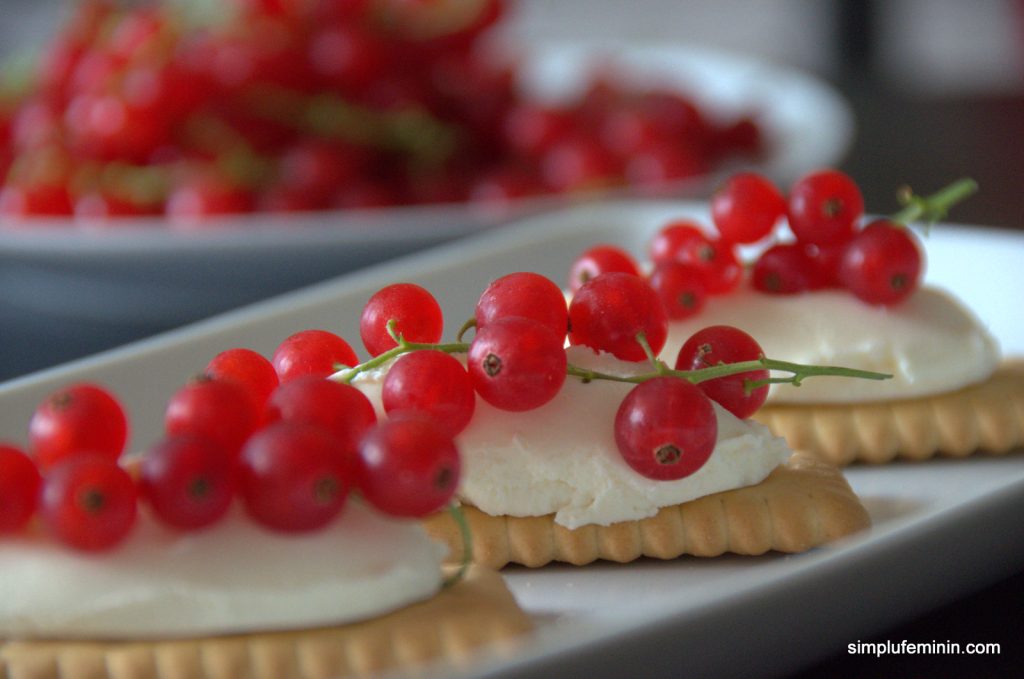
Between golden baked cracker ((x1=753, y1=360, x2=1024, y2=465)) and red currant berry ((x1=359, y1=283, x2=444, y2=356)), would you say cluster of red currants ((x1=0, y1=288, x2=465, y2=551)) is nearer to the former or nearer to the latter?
red currant berry ((x1=359, y1=283, x2=444, y2=356))

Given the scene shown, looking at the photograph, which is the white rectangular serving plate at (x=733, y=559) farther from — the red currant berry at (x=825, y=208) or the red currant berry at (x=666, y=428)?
the red currant berry at (x=825, y=208)

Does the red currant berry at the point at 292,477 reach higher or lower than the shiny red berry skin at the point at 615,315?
lower

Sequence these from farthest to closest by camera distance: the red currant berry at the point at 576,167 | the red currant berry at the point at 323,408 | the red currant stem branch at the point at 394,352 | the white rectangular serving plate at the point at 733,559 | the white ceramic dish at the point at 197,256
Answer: the red currant berry at the point at 576,167
the white ceramic dish at the point at 197,256
the red currant stem branch at the point at 394,352
the red currant berry at the point at 323,408
the white rectangular serving plate at the point at 733,559

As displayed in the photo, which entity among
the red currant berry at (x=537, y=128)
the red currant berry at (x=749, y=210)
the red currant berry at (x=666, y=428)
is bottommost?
the red currant berry at (x=666, y=428)

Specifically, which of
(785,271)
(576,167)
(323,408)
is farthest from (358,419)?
(576,167)

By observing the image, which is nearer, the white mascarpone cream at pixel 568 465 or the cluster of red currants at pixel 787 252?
the white mascarpone cream at pixel 568 465

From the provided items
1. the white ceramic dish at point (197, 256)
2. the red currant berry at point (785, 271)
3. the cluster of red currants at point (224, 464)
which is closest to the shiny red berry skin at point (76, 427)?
the cluster of red currants at point (224, 464)

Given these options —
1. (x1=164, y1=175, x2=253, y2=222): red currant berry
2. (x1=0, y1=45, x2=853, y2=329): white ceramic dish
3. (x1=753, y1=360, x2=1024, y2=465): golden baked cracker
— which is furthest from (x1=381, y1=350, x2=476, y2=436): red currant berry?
(x1=164, y1=175, x2=253, y2=222): red currant berry
